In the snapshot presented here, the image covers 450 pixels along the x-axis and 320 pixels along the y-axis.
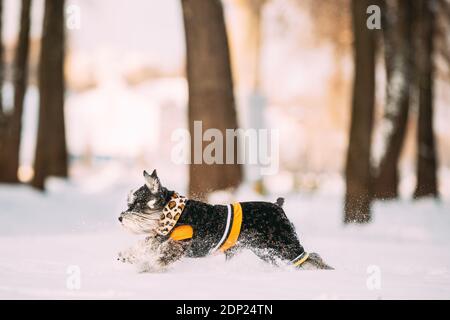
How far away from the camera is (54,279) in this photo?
16.9ft

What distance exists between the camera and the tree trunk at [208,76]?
940cm

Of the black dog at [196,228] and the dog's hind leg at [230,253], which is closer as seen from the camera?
the black dog at [196,228]

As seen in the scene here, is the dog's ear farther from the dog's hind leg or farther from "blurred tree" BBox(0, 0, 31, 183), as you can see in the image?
"blurred tree" BBox(0, 0, 31, 183)

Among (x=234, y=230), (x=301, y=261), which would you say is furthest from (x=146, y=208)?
(x=301, y=261)

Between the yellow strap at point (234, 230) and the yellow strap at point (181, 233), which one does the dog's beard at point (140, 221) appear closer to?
the yellow strap at point (181, 233)

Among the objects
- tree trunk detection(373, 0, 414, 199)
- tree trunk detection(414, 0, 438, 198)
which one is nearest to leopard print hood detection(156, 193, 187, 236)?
tree trunk detection(373, 0, 414, 199)

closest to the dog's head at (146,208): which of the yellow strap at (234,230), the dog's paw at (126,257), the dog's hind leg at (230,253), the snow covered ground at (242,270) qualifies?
the dog's paw at (126,257)

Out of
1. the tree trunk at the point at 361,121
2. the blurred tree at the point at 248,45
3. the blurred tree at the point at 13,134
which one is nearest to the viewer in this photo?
the tree trunk at the point at 361,121

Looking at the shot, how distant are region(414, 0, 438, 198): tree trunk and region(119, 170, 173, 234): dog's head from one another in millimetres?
11462

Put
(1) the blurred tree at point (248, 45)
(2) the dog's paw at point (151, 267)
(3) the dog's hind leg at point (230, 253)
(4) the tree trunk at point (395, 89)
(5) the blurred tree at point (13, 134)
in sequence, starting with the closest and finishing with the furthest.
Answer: (2) the dog's paw at point (151, 267)
(3) the dog's hind leg at point (230, 253)
(5) the blurred tree at point (13, 134)
(4) the tree trunk at point (395, 89)
(1) the blurred tree at point (248, 45)

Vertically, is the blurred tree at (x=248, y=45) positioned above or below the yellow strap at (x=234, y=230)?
above

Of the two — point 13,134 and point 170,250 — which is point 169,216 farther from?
point 13,134

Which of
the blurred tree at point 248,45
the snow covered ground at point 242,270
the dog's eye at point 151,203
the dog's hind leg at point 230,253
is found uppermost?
the blurred tree at point 248,45

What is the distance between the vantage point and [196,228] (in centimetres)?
533
